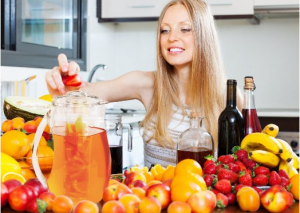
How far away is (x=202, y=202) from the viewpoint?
0.83 m

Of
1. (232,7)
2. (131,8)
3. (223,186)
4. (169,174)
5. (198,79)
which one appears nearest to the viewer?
(223,186)

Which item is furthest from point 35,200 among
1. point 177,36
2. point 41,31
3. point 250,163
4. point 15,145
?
point 41,31

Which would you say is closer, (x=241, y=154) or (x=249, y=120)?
(x=241, y=154)

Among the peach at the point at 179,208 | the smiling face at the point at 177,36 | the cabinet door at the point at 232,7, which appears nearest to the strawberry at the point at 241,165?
the peach at the point at 179,208

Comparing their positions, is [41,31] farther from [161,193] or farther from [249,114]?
[161,193]

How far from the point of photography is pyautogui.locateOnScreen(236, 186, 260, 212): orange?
86cm

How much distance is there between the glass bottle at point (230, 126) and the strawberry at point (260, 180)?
222mm

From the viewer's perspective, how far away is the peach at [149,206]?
2.65 feet

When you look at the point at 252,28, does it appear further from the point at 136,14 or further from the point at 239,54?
the point at 136,14

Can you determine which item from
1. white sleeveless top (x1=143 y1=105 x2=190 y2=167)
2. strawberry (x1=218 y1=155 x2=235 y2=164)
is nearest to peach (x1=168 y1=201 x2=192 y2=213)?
strawberry (x1=218 y1=155 x2=235 y2=164)

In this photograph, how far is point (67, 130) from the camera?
3.09 ft

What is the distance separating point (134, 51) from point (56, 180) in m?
3.02

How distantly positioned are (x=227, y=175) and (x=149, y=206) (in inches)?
7.9

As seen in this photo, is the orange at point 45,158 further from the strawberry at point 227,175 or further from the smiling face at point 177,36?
the smiling face at point 177,36
